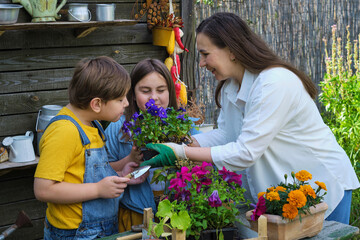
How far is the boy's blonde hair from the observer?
7.20 feet

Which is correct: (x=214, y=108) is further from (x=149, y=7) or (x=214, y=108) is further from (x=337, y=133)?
(x=149, y=7)

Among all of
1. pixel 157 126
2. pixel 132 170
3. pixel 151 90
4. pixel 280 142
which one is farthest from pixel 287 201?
pixel 151 90

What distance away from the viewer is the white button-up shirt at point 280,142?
2.20 m

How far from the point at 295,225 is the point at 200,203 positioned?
0.37 meters

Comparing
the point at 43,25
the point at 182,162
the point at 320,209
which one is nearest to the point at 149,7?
the point at 43,25

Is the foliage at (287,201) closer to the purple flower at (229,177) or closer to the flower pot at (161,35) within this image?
the purple flower at (229,177)

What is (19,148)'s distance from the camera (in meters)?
3.34

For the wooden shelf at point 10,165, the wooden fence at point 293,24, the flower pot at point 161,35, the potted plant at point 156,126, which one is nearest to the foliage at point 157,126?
the potted plant at point 156,126

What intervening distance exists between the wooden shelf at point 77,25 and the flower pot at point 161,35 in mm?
286

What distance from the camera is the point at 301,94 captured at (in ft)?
7.55

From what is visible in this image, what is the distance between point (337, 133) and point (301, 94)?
3.41 m

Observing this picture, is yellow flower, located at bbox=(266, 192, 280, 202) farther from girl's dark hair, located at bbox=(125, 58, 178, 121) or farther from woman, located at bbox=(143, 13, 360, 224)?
girl's dark hair, located at bbox=(125, 58, 178, 121)

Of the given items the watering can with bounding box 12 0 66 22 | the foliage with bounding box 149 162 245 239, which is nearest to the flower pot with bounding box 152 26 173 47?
the watering can with bounding box 12 0 66 22

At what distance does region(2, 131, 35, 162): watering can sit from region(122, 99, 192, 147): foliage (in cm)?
138
